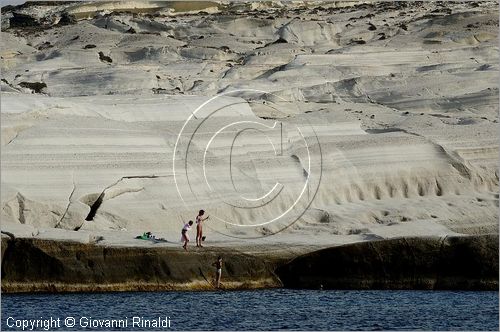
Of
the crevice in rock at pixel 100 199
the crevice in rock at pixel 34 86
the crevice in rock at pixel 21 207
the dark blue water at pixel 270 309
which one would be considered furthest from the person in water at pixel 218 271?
the crevice in rock at pixel 34 86

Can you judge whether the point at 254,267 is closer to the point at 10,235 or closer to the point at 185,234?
the point at 185,234

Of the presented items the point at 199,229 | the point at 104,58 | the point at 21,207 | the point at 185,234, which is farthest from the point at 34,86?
the point at 185,234

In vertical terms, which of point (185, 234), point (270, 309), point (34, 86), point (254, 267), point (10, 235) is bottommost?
point (270, 309)

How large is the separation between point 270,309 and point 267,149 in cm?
1050

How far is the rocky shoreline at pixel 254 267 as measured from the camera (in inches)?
1135

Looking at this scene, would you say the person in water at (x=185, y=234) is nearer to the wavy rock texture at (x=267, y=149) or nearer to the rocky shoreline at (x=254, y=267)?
the rocky shoreline at (x=254, y=267)

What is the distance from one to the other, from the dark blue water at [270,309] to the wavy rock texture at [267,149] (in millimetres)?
2275

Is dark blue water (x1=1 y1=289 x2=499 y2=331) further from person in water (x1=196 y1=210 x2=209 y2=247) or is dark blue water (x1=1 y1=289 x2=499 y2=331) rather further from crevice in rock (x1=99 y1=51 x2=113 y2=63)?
crevice in rock (x1=99 y1=51 x2=113 y2=63)

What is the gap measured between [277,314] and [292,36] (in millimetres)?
37193

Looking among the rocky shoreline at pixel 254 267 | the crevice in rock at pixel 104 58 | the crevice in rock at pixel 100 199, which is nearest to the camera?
the rocky shoreline at pixel 254 267

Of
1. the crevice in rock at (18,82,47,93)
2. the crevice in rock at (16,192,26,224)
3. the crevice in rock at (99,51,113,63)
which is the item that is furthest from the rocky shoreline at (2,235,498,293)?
the crevice in rock at (99,51,113,63)

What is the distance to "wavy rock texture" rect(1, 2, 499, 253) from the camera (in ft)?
109

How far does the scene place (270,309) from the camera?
2711 cm

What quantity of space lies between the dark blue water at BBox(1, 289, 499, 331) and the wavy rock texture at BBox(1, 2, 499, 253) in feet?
7.46
